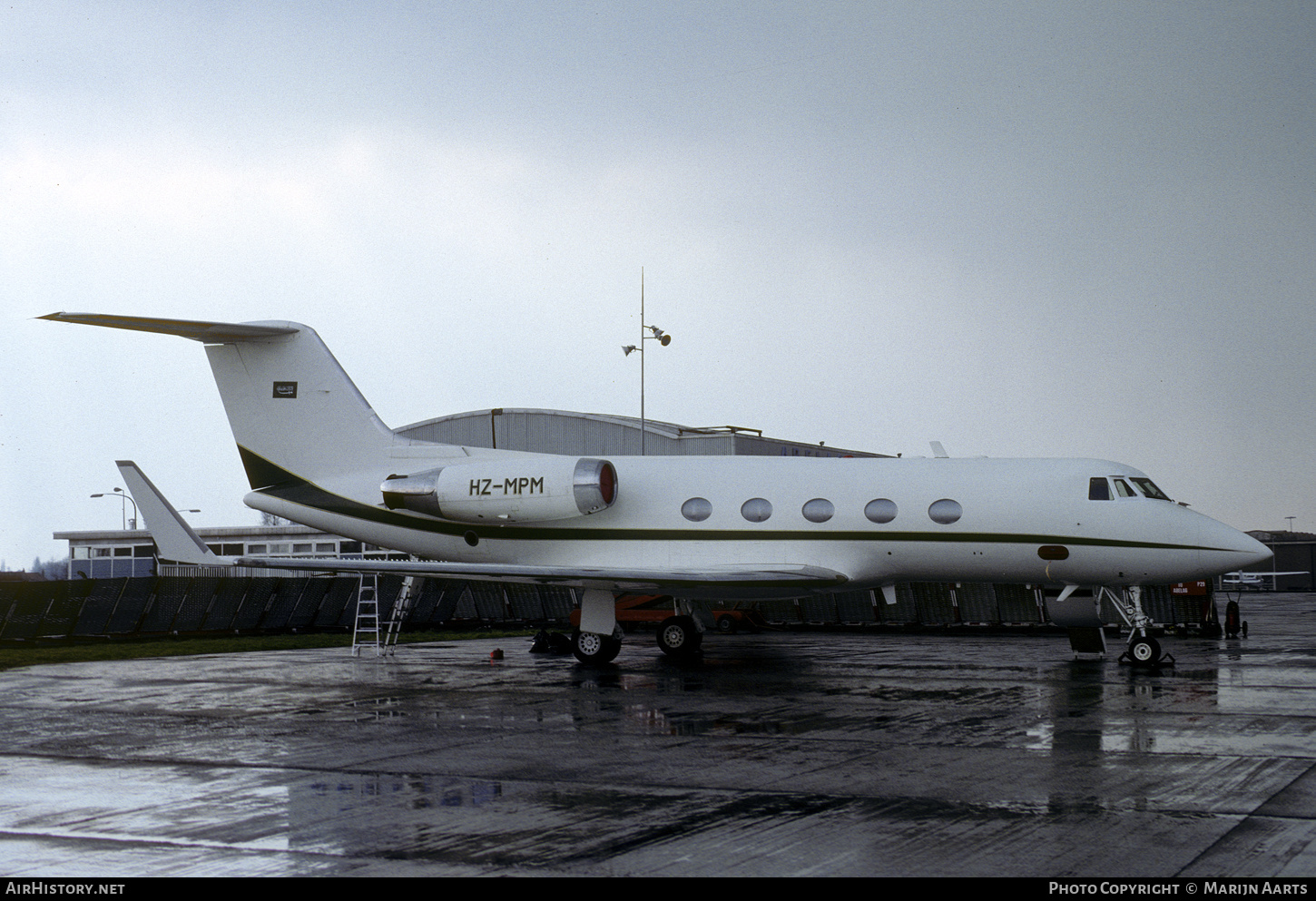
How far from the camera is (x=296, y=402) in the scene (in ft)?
65.7

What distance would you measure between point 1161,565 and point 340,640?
1859 cm

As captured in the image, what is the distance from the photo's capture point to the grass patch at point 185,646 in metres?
21.8

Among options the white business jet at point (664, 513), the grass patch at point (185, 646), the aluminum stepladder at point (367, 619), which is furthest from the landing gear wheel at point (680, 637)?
the grass patch at point (185, 646)

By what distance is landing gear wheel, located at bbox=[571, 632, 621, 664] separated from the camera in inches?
705

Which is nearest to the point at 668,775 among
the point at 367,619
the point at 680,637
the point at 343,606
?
the point at 680,637

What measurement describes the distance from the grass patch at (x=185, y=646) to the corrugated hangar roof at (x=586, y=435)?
1199 centimetres

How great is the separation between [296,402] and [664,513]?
269 inches

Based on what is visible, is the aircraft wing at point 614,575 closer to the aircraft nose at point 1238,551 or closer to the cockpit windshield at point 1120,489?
the cockpit windshield at point 1120,489

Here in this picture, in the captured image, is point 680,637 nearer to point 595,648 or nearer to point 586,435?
point 595,648

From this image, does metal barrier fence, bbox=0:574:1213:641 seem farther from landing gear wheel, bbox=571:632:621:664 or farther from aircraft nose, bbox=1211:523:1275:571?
aircraft nose, bbox=1211:523:1275:571

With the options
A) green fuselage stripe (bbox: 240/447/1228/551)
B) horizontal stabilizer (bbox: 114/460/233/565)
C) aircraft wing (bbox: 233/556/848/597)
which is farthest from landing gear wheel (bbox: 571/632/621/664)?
horizontal stabilizer (bbox: 114/460/233/565)

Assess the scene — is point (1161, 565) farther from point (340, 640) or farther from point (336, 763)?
point (340, 640)

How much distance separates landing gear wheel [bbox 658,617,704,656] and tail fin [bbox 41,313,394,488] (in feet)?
19.6
